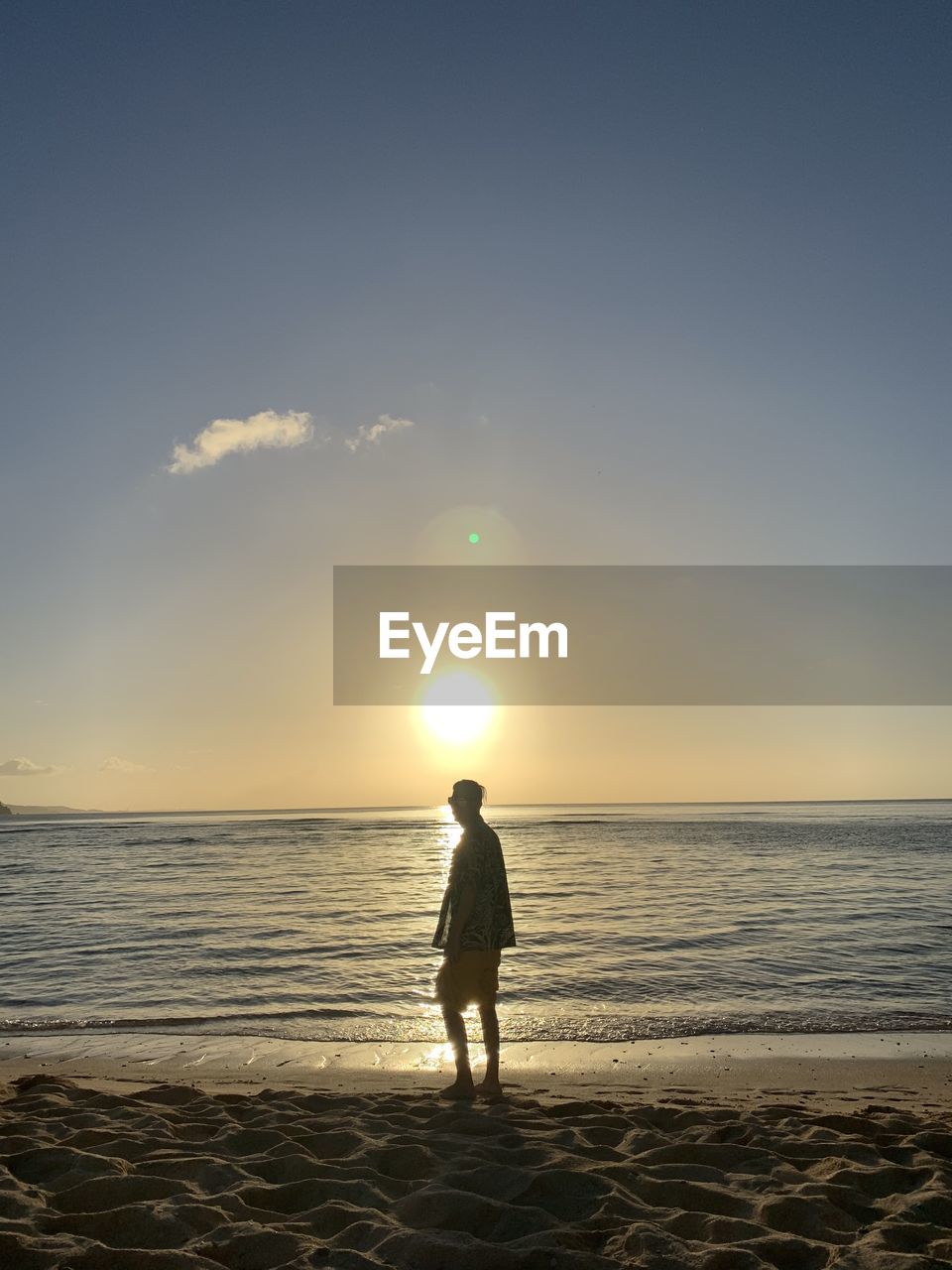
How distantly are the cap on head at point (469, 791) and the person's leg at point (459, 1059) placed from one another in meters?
1.57

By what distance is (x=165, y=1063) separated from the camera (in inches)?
322

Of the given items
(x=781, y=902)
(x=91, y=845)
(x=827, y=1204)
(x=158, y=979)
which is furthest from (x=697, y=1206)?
(x=91, y=845)

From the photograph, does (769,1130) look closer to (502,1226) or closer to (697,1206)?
(697,1206)

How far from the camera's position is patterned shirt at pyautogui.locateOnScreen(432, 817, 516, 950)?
6605 mm

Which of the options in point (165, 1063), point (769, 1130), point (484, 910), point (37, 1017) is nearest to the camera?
point (769, 1130)

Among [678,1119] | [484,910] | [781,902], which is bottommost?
[781,902]

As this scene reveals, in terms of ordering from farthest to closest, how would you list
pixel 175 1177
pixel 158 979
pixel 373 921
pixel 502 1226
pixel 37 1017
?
Result: pixel 373 921 < pixel 158 979 < pixel 37 1017 < pixel 175 1177 < pixel 502 1226

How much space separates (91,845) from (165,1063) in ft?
160

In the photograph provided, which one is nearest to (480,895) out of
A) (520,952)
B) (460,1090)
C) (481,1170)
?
(460,1090)

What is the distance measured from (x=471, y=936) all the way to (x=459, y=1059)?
90 centimetres

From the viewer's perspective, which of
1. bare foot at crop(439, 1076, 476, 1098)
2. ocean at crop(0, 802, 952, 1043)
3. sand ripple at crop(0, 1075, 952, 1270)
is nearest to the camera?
sand ripple at crop(0, 1075, 952, 1270)

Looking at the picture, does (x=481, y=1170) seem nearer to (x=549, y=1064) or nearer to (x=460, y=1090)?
(x=460, y=1090)

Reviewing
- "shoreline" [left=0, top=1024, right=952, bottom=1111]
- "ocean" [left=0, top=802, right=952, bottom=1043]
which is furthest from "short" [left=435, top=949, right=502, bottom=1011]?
"ocean" [left=0, top=802, right=952, bottom=1043]

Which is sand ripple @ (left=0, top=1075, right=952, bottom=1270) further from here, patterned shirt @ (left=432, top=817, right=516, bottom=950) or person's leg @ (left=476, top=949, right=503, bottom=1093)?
patterned shirt @ (left=432, top=817, right=516, bottom=950)
